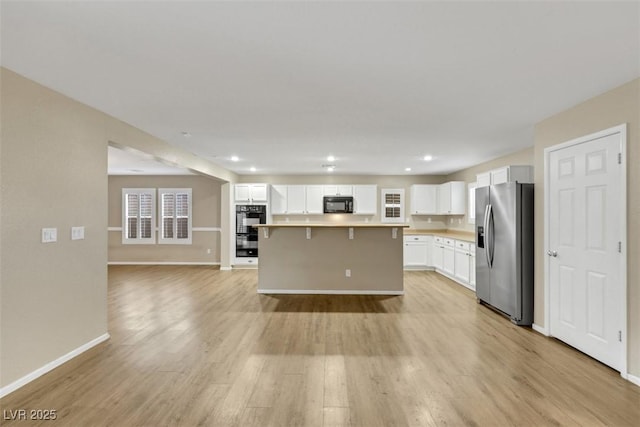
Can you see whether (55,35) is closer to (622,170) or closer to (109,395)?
(109,395)

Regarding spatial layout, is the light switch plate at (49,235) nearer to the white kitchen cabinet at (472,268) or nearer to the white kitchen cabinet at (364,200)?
the white kitchen cabinet at (472,268)

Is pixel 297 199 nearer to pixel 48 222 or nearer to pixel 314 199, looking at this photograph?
pixel 314 199

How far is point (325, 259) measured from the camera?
545 centimetres

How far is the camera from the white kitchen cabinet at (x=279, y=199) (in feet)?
26.0

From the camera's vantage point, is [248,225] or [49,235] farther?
[248,225]

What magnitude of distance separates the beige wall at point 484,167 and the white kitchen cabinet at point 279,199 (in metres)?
4.26

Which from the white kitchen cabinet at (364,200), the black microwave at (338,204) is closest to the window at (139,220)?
the black microwave at (338,204)

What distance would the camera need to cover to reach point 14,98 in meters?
2.40

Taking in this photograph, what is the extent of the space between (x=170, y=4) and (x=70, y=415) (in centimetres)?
267

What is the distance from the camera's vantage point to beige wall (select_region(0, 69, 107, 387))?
7.75ft

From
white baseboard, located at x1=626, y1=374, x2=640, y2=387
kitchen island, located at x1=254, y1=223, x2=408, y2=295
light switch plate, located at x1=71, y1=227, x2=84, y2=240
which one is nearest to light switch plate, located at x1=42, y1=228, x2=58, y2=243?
light switch plate, located at x1=71, y1=227, x2=84, y2=240

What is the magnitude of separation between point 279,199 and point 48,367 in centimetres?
571

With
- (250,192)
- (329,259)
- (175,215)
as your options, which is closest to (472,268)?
(329,259)

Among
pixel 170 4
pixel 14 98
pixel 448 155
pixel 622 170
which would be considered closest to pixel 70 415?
pixel 14 98
